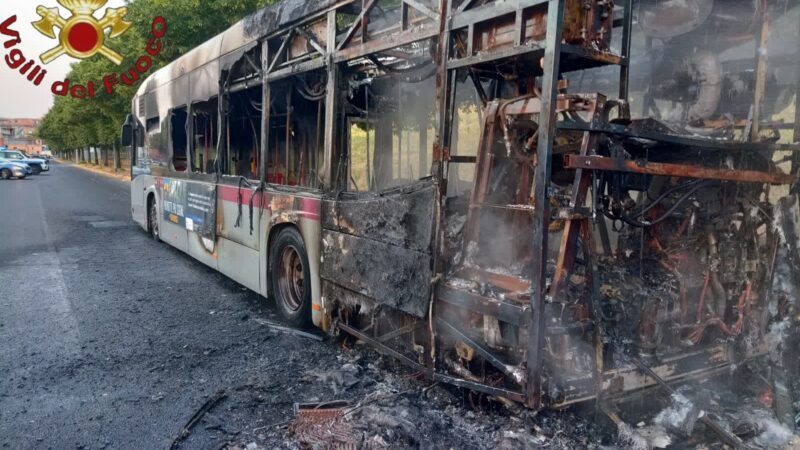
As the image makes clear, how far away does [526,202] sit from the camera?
3783mm

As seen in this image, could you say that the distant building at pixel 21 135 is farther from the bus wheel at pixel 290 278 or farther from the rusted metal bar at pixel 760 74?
the rusted metal bar at pixel 760 74

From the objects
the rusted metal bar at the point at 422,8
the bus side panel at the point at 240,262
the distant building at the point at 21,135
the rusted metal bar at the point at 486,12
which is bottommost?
the bus side panel at the point at 240,262

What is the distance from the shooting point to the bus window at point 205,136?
773 cm

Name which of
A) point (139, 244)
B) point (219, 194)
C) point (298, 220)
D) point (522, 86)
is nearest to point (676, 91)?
point (522, 86)

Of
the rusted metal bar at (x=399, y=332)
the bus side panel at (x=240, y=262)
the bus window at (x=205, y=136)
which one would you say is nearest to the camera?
the rusted metal bar at (x=399, y=332)

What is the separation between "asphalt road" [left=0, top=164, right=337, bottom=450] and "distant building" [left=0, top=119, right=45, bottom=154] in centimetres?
13433

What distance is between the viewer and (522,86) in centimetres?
380

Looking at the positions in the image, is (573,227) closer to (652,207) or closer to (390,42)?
(652,207)

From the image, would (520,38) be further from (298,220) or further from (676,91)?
(298,220)

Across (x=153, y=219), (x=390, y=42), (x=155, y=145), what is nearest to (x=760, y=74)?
(x=390, y=42)

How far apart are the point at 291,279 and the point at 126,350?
5.61ft

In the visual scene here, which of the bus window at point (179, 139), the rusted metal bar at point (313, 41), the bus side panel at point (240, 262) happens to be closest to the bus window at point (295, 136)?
the rusted metal bar at point (313, 41)

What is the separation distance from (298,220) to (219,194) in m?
2.29

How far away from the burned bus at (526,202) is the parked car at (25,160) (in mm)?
36587
